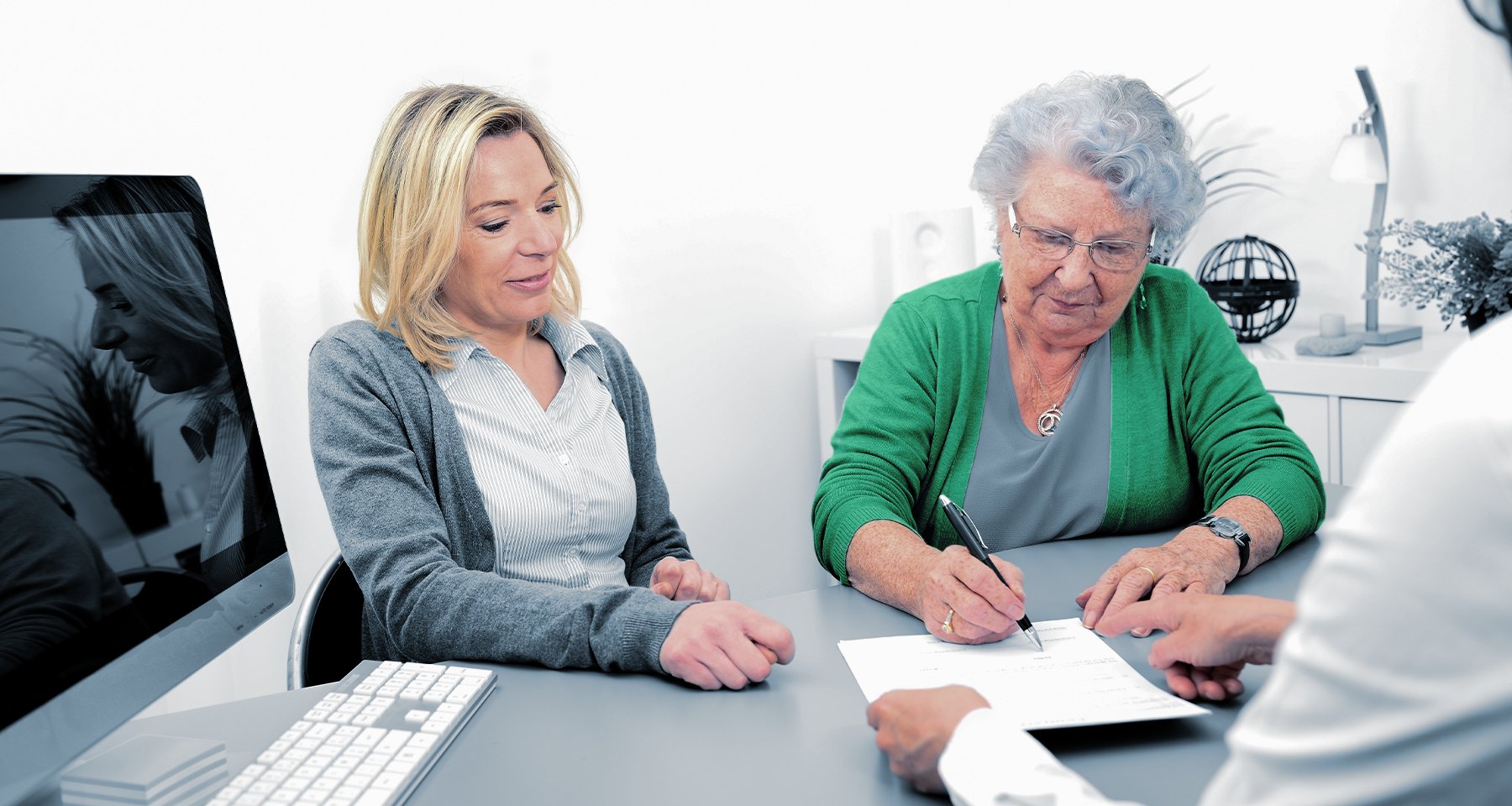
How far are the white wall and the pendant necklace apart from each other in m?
1.16

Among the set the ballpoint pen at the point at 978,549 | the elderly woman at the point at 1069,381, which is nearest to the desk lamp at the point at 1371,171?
the elderly woman at the point at 1069,381

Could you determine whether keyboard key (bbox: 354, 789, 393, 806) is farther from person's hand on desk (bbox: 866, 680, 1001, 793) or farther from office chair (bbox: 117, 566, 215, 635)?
person's hand on desk (bbox: 866, 680, 1001, 793)

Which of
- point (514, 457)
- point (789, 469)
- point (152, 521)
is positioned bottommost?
point (789, 469)

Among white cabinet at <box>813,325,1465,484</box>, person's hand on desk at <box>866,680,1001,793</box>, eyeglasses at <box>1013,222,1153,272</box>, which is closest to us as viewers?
person's hand on desk at <box>866,680,1001,793</box>

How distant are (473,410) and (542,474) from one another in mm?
128

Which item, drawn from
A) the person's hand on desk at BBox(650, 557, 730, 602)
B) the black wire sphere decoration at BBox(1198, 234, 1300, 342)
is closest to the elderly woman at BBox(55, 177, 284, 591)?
the person's hand on desk at BBox(650, 557, 730, 602)

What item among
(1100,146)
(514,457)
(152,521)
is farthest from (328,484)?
(1100,146)

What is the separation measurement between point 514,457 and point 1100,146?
36.0 inches

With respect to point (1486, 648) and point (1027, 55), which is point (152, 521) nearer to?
point (1486, 648)

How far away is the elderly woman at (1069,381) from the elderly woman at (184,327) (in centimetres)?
73

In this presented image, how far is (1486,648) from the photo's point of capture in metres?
0.51

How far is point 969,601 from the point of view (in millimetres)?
1206

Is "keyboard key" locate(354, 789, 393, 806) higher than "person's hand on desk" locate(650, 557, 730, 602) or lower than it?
higher

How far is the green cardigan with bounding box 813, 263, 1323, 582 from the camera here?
1.65 m
